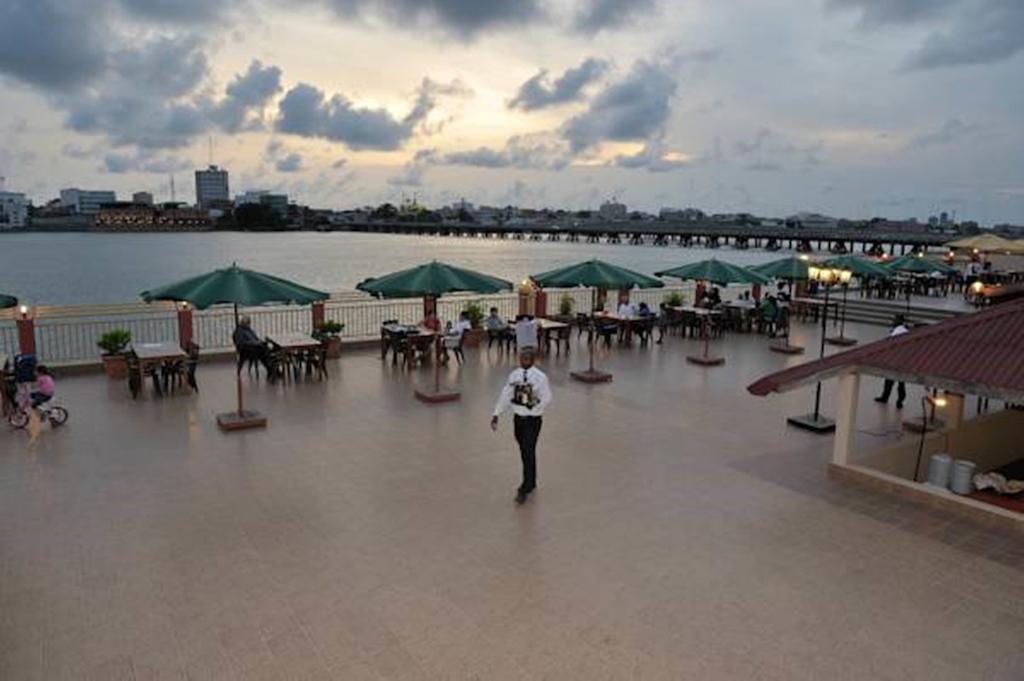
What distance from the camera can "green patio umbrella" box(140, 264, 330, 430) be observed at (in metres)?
10.9

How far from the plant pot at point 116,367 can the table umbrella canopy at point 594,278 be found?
8631 mm

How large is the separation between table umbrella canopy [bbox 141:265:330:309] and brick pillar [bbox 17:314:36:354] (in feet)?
13.5

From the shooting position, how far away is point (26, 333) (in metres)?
14.2

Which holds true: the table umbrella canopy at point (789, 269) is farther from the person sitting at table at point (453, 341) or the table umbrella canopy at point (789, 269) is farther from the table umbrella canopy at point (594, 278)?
the person sitting at table at point (453, 341)

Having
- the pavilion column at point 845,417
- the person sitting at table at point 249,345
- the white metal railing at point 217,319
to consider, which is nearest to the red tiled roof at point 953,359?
the pavilion column at point 845,417

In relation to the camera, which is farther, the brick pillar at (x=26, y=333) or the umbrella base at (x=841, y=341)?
the umbrella base at (x=841, y=341)

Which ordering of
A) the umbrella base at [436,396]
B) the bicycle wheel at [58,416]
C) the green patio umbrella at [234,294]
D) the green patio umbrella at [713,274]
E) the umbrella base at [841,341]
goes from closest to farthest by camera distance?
1. the bicycle wheel at [58,416]
2. the green patio umbrella at [234,294]
3. the umbrella base at [436,396]
4. the green patio umbrella at [713,274]
5. the umbrella base at [841,341]

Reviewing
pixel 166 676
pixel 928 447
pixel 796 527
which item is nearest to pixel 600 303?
pixel 928 447

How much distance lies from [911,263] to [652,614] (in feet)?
85.2

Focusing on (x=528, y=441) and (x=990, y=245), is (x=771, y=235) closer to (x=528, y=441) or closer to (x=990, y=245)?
(x=990, y=245)

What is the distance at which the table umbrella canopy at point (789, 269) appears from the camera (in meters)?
20.0

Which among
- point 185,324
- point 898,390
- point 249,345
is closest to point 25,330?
point 185,324

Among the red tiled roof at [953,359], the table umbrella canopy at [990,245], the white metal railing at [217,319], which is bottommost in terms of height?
the white metal railing at [217,319]

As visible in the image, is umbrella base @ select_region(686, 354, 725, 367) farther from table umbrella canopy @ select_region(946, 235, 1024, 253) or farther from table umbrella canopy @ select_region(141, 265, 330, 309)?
table umbrella canopy @ select_region(946, 235, 1024, 253)
